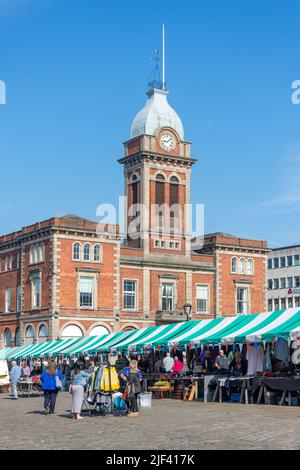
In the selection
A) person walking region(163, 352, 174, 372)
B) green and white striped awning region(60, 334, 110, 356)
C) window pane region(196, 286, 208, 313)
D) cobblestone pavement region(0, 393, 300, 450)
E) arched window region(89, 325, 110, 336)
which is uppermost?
window pane region(196, 286, 208, 313)

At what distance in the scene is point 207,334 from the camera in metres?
32.3

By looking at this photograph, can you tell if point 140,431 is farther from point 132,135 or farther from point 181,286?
point 132,135

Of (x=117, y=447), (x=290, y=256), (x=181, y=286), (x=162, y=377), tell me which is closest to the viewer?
(x=117, y=447)

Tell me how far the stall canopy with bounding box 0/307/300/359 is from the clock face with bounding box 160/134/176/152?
28.0m

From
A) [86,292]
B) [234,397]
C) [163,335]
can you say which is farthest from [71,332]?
[234,397]

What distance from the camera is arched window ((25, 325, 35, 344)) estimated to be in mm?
63344

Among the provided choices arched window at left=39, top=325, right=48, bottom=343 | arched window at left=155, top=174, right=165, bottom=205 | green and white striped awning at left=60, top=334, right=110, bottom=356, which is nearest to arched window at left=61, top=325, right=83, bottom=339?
arched window at left=39, top=325, right=48, bottom=343

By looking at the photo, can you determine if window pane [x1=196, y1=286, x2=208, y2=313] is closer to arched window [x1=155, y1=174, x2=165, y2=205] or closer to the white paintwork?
arched window [x1=155, y1=174, x2=165, y2=205]

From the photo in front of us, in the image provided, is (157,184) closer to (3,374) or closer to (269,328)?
(3,374)

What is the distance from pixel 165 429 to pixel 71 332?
4361 cm

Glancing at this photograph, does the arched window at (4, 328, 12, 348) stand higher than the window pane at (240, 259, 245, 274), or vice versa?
the window pane at (240, 259, 245, 274)

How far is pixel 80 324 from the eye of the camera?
6175 centimetres
